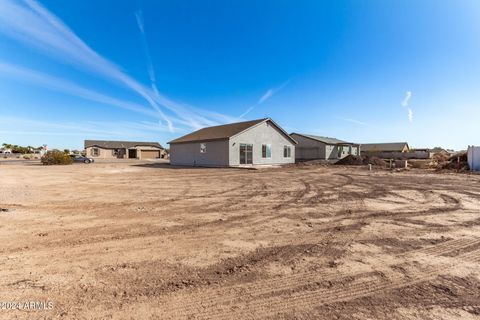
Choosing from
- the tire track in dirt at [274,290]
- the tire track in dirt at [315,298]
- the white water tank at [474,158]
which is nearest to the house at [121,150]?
the white water tank at [474,158]

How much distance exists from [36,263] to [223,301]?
3.13 meters

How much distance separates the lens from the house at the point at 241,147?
2615cm

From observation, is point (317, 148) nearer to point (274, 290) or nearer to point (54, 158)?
point (54, 158)

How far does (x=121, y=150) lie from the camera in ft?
203

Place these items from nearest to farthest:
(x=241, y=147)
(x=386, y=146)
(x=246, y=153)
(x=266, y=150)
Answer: (x=241, y=147) → (x=246, y=153) → (x=266, y=150) → (x=386, y=146)

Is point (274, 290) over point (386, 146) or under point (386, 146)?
under

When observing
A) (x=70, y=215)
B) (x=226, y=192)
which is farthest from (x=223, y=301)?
(x=226, y=192)

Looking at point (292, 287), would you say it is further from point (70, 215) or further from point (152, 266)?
point (70, 215)

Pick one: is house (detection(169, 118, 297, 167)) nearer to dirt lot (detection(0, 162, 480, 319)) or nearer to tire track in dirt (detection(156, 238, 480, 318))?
dirt lot (detection(0, 162, 480, 319))

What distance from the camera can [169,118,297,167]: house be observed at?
2615 centimetres

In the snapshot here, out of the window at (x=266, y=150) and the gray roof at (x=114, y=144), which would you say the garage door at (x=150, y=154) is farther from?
the window at (x=266, y=150)

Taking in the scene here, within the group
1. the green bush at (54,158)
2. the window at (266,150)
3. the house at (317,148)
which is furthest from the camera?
the house at (317,148)

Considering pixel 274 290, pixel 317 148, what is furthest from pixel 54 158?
pixel 317 148

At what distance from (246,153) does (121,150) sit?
4628cm
